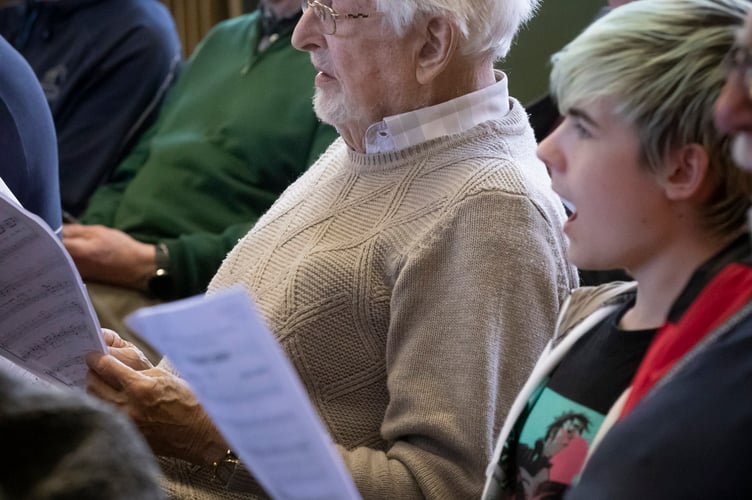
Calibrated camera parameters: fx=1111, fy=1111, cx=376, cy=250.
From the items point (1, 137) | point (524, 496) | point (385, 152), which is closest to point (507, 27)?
point (385, 152)

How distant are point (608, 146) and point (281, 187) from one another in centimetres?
125

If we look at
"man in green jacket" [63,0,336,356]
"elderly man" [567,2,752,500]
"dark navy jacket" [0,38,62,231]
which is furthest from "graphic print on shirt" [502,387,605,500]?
"man in green jacket" [63,0,336,356]

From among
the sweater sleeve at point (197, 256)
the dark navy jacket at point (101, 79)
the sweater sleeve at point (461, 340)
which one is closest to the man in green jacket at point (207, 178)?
the sweater sleeve at point (197, 256)

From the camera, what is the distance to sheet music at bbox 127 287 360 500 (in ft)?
2.35

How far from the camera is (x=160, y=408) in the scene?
4.01ft

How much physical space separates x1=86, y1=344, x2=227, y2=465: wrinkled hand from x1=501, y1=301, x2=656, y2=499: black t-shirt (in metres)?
0.39

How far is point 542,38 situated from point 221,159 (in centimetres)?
65

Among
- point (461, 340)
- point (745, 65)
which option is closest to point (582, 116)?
point (745, 65)

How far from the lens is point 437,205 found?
4.17 ft

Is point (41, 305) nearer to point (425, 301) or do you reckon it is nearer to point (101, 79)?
point (425, 301)

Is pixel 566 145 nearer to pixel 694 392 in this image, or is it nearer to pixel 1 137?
pixel 694 392

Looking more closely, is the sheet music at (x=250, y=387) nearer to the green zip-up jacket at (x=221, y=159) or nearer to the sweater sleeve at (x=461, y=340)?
the sweater sleeve at (x=461, y=340)

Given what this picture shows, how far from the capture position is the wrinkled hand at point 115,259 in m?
2.12

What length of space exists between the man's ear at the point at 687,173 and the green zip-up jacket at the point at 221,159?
1.15 m
